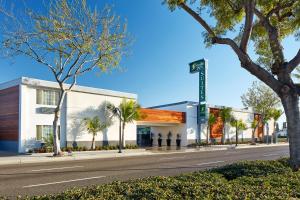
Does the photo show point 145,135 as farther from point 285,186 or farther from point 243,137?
point 285,186

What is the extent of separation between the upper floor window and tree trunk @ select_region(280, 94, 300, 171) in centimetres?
2068

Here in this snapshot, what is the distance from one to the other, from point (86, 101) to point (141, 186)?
75.8ft

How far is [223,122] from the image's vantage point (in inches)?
1764

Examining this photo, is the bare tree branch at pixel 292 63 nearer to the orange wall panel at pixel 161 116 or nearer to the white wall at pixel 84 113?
the white wall at pixel 84 113

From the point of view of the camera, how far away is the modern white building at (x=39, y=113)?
80.0 ft

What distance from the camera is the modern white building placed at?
24391 millimetres

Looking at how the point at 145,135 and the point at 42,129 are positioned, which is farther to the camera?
the point at 145,135

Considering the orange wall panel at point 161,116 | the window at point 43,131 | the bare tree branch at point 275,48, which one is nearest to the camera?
the bare tree branch at point 275,48

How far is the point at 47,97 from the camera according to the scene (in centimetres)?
2594

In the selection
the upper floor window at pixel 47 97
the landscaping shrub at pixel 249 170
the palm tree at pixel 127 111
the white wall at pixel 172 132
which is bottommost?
the white wall at pixel 172 132

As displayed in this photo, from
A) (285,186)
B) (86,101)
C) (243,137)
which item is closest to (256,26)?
(285,186)

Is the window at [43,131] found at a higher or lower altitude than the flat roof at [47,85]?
lower

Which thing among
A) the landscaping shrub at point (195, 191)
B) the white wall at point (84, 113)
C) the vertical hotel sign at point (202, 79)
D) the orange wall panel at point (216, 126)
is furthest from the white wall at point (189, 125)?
the landscaping shrub at point (195, 191)

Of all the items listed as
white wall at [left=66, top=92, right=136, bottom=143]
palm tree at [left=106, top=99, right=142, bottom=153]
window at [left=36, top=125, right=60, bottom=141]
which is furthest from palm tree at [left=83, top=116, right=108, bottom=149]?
window at [left=36, top=125, right=60, bottom=141]
